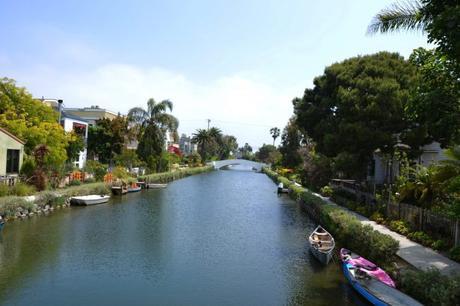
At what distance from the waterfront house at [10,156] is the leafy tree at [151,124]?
91.3 feet

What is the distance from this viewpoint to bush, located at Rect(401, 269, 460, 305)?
11273 mm

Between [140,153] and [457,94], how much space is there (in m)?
52.4

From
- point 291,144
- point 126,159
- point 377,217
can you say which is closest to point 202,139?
point 291,144

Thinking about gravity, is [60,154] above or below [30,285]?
above

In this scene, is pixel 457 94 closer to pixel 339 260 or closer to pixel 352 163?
pixel 339 260

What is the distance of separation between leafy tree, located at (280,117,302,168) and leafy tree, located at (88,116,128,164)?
3402cm

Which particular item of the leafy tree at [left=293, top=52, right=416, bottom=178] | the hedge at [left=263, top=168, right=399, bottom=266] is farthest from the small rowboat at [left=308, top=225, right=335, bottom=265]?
the leafy tree at [left=293, top=52, right=416, bottom=178]

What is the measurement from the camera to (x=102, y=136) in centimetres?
5272

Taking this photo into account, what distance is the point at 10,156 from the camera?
106ft

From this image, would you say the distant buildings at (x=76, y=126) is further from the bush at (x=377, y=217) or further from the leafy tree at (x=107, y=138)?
the bush at (x=377, y=217)

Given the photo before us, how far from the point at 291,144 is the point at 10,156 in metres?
53.5

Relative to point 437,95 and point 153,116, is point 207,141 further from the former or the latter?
point 437,95

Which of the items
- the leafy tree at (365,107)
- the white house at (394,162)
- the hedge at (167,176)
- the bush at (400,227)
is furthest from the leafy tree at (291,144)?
the bush at (400,227)

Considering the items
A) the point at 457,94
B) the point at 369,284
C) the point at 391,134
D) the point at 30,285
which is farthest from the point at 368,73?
the point at 30,285
